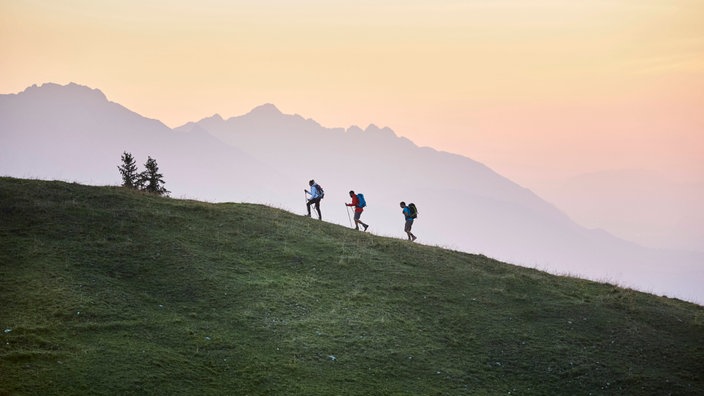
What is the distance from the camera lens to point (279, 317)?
23.5 meters

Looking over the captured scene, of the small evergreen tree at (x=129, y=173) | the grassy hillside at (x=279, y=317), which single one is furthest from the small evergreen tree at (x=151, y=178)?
the grassy hillside at (x=279, y=317)

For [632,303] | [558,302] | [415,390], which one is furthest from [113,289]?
[632,303]

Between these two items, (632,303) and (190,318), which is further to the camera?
(632,303)

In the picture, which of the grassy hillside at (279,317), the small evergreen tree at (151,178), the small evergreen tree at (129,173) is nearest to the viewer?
the grassy hillside at (279,317)

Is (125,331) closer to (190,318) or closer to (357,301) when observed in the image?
(190,318)

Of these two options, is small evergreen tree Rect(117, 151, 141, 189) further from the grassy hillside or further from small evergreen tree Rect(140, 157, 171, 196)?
the grassy hillside

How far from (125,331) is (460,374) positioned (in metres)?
12.0

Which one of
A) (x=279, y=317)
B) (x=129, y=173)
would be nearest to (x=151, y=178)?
(x=129, y=173)

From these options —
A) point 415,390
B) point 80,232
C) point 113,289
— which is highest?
point 80,232

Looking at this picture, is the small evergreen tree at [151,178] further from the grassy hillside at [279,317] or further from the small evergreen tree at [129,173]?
the grassy hillside at [279,317]

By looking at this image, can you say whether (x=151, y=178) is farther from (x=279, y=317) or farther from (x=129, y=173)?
(x=279, y=317)

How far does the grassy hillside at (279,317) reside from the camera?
18.9 meters

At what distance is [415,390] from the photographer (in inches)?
776

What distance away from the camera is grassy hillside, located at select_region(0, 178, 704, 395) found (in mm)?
18875
